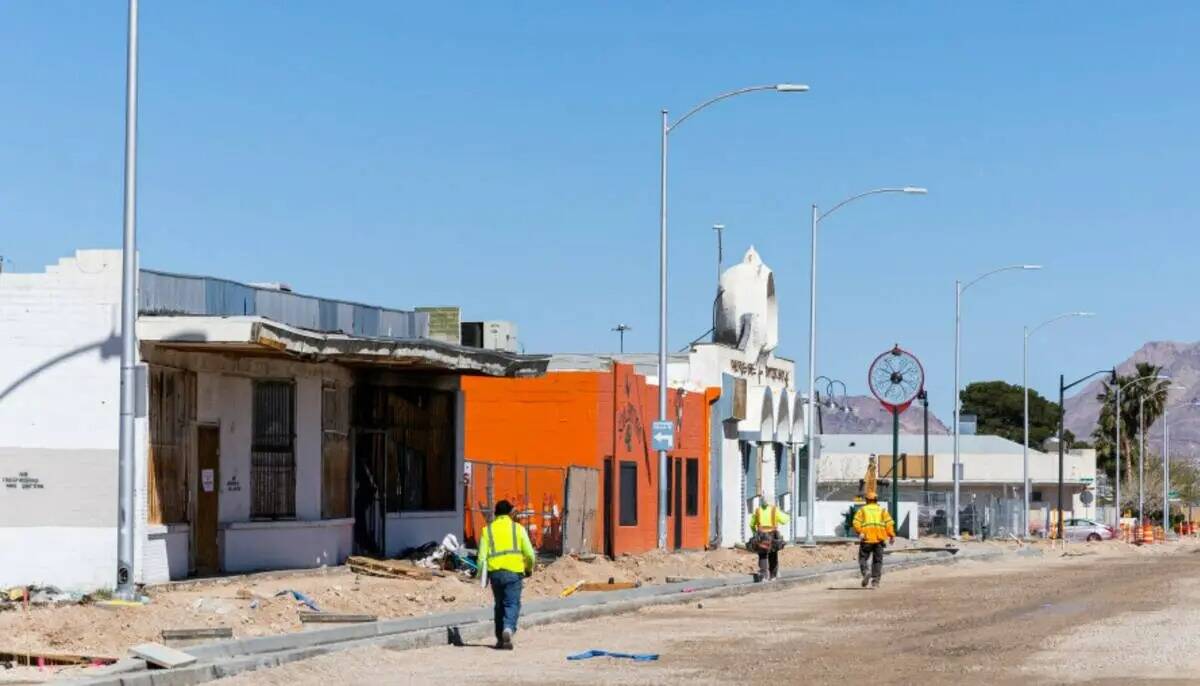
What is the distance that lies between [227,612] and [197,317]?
4987mm

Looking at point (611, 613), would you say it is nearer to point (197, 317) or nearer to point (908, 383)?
point (197, 317)

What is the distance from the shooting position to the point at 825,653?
2061 centimetres

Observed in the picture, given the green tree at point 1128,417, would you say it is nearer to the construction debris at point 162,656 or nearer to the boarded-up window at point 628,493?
the boarded-up window at point 628,493

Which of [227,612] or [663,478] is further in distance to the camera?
[663,478]

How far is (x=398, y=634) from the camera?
22.1 meters

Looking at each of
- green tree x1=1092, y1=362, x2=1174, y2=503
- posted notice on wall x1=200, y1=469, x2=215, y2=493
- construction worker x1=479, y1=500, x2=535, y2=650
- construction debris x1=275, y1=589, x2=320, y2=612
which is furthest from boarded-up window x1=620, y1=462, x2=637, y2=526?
green tree x1=1092, y1=362, x2=1174, y2=503

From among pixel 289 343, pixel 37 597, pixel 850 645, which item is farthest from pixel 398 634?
pixel 289 343

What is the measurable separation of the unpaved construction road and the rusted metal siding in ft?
23.9

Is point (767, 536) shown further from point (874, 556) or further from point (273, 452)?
point (273, 452)

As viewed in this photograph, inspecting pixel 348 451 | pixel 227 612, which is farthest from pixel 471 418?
pixel 227 612

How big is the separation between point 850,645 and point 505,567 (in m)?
3.66

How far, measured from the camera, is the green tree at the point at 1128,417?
12688cm

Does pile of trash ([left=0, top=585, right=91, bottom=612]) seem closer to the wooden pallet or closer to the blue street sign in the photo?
the wooden pallet

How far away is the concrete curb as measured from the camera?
17453 millimetres
